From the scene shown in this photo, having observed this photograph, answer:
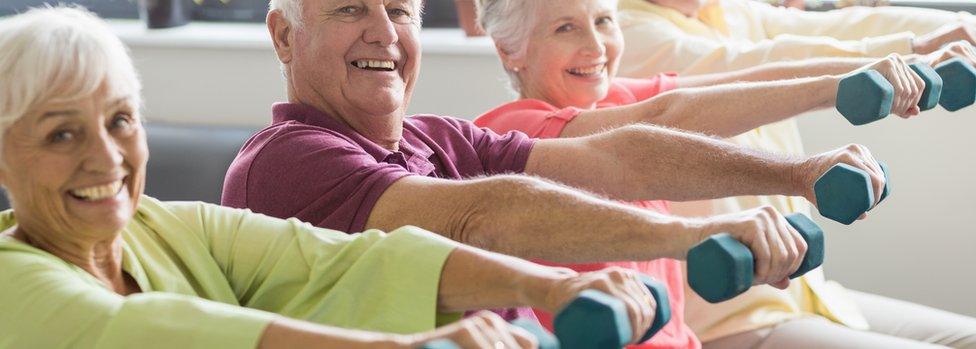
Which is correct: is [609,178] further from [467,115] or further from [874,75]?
[467,115]

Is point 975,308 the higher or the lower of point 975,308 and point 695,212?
the lower

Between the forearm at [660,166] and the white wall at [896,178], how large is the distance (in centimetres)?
136

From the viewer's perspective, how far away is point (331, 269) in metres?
1.31

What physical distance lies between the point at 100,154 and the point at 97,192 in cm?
4

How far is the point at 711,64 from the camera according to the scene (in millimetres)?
2645

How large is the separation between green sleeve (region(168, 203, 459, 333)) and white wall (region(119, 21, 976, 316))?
1975 millimetres

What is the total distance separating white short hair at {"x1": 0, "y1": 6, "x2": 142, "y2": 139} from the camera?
117cm

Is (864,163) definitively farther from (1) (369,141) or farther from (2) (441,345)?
(2) (441,345)

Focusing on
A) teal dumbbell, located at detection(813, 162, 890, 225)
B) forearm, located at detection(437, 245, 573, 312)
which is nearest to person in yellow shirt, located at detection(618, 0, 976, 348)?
teal dumbbell, located at detection(813, 162, 890, 225)

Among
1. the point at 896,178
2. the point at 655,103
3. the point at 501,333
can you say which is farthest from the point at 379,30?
the point at 896,178

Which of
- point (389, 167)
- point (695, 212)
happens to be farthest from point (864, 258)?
point (389, 167)

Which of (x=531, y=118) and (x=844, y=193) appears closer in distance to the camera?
(x=844, y=193)

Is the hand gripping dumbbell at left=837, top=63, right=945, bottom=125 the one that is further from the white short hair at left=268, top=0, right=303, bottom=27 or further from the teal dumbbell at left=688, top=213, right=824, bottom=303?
the white short hair at left=268, top=0, right=303, bottom=27

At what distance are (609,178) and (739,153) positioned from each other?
0.19 m
